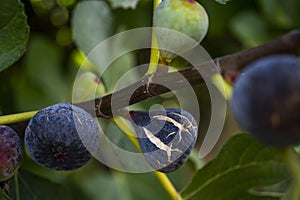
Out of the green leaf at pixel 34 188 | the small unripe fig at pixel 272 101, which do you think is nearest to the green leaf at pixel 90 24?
the green leaf at pixel 34 188

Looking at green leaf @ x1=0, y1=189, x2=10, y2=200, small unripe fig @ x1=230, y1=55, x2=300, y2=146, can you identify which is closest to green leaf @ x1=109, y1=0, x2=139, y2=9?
green leaf @ x1=0, y1=189, x2=10, y2=200

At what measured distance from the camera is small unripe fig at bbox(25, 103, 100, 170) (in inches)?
34.1

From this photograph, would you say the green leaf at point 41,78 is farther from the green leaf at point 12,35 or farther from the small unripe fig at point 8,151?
the small unripe fig at point 8,151

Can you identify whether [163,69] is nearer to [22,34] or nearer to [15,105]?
[22,34]

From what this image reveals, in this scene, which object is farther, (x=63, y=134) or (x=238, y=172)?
(x=238, y=172)

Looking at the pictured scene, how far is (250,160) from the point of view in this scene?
1.16m

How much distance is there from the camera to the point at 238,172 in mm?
1177

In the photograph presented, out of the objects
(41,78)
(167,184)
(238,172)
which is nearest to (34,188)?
(167,184)

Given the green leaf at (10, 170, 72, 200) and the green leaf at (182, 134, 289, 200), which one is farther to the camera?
the green leaf at (10, 170, 72, 200)

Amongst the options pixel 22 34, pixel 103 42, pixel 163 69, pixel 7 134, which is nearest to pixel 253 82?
pixel 163 69

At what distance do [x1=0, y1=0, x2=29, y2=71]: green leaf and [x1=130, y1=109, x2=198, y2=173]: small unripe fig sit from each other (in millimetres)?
304

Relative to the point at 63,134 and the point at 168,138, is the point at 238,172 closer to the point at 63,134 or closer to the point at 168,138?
the point at 168,138

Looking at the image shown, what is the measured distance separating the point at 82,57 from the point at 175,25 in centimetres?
87

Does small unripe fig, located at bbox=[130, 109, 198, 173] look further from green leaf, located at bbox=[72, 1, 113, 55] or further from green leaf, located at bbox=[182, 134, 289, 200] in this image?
green leaf, located at bbox=[72, 1, 113, 55]
